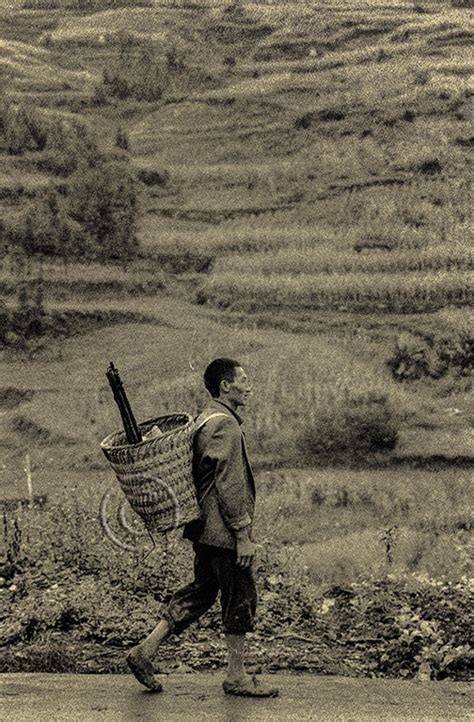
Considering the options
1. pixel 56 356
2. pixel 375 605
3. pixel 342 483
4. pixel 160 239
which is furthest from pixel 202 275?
pixel 375 605

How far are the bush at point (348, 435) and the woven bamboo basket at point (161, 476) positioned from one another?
7992 millimetres

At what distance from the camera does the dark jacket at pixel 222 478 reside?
15.9 feet

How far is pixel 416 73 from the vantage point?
2267 centimetres

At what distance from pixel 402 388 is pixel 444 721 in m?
9.56

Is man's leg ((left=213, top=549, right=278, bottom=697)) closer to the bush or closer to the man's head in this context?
the man's head

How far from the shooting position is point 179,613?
5051 millimetres

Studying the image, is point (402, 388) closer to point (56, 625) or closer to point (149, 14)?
point (56, 625)

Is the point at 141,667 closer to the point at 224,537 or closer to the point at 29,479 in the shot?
the point at 224,537

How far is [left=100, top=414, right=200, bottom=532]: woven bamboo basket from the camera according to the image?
475 cm

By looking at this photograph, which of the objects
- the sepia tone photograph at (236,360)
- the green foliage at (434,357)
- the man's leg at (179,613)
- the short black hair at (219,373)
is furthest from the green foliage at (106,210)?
the man's leg at (179,613)

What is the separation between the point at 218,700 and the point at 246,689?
0.15 metres

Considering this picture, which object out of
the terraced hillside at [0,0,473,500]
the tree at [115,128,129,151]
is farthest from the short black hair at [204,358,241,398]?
the tree at [115,128,129,151]

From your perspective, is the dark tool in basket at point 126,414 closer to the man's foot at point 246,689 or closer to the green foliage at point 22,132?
the man's foot at point 246,689

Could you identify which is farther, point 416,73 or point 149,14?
point 149,14
